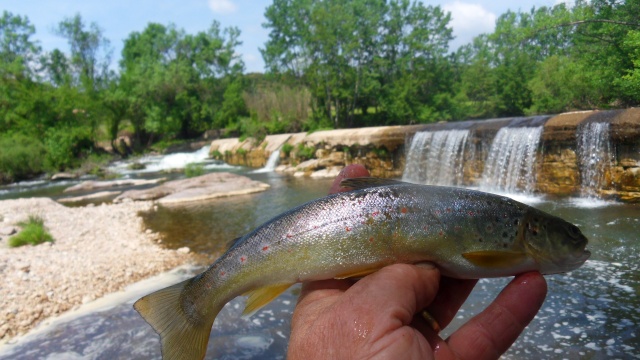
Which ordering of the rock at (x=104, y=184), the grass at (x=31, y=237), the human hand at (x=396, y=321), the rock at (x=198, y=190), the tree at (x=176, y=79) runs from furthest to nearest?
the tree at (x=176, y=79)
the rock at (x=104, y=184)
the rock at (x=198, y=190)
the grass at (x=31, y=237)
the human hand at (x=396, y=321)

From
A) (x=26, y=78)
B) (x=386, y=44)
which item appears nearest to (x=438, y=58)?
(x=386, y=44)

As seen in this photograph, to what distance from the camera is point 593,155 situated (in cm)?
1269

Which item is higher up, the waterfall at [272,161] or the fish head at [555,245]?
the fish head at [555,245]

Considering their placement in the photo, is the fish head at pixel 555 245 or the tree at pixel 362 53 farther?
the tree at pixel 362 53

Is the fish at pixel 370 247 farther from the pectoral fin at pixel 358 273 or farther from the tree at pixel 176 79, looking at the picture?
the tree at pixel 176 79

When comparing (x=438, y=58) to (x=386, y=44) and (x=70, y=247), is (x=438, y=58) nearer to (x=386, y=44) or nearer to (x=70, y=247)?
(x=386, y=44)

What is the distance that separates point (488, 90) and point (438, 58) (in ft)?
21.5

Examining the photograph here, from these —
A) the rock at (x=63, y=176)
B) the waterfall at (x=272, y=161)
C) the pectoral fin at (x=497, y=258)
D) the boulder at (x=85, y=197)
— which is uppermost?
the pectoral fin at (x=497, y=258)

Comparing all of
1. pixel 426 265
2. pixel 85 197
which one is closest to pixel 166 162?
pixel 85 197

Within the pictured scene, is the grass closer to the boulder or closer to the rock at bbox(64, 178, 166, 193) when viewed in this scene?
the boulder

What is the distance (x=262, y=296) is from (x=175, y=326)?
47cm

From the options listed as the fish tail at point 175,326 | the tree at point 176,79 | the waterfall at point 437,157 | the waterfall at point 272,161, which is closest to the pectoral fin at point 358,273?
the fish tail at point 175,326

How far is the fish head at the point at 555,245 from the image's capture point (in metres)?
2.06

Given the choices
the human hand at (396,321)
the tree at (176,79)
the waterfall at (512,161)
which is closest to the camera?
the human hand at (396,321)
